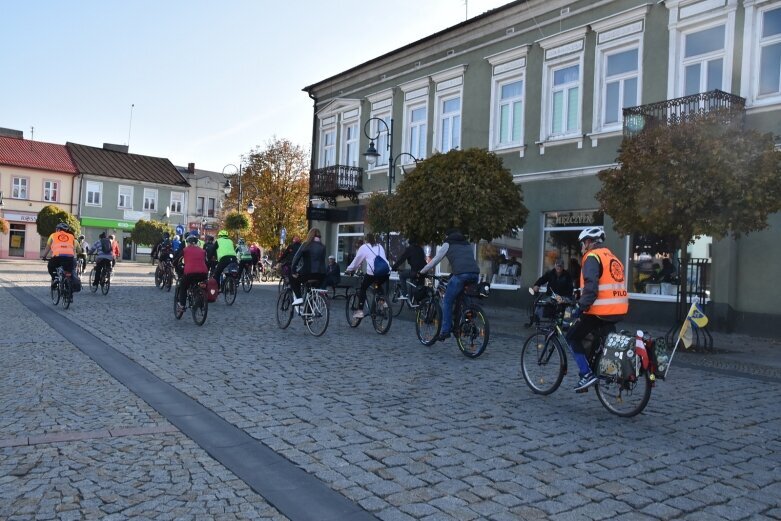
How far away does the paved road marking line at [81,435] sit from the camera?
499 cm

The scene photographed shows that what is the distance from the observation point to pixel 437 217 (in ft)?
50.5

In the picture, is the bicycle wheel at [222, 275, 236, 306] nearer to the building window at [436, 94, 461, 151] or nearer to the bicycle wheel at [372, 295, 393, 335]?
the bicycle wheel at [372, 295, 393, 335]

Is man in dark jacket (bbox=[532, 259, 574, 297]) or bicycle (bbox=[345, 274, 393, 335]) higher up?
man in dark jacket (bbox=[532, 259, 574, 297])

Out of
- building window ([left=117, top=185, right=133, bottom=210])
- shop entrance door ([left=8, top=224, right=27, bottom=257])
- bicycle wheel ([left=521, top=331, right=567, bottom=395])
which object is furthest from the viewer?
building window ([left=117, top=185, right=133, bottom=210])

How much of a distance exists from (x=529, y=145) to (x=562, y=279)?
20.9 ft

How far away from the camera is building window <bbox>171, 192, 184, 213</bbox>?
64750 mm

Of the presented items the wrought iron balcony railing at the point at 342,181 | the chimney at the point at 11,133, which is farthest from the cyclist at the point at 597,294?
the chimney at the point at 11,133

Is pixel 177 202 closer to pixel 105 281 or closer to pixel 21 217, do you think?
pixel 21 217

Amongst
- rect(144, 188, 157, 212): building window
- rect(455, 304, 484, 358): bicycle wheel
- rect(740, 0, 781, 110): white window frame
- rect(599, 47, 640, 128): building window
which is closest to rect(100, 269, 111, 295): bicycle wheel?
rect(455, 304, 484, 358): bicycle wheel

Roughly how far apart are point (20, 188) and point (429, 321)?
5526 centimetres

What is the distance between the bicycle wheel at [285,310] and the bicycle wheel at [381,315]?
1514 mm

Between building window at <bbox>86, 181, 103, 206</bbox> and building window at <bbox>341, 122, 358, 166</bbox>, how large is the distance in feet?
129

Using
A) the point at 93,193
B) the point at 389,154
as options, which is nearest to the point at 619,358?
the point at 389,154

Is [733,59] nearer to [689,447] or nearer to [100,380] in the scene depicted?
[689,447]
